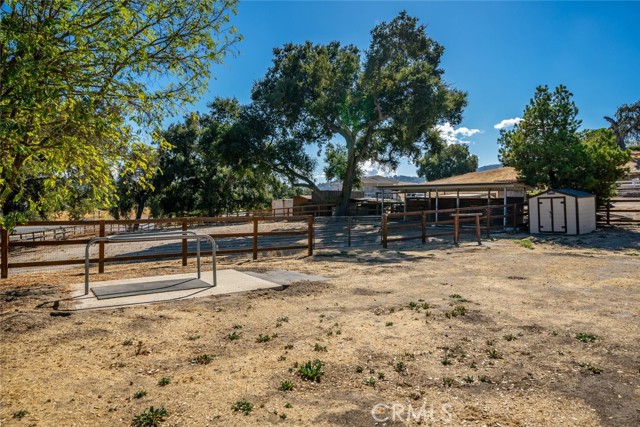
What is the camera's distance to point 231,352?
4.15 metres

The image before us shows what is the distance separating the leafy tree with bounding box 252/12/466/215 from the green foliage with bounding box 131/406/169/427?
965 inches

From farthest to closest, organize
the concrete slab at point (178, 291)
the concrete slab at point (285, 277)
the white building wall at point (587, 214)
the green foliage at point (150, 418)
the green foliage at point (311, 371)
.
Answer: the white building wall at point (587, 214) → the concrete slab at point (285, 277) → the concrete slab at point (178, 291) → the green foliage at point (311, 371) → the green foliage at point (150, 418)

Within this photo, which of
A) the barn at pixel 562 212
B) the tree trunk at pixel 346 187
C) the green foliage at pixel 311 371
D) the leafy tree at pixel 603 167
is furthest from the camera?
the tree trunk at pixel 346 187

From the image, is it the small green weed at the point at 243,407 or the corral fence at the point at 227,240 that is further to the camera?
the corral fence at the point at 227,240

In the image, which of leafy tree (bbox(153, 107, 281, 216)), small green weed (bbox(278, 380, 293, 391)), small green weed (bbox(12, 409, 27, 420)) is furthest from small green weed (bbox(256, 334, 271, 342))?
leafy tree (bbox(153, 107, 281, 216))

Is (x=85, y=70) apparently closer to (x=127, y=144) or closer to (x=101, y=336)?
(x=127, y=144)

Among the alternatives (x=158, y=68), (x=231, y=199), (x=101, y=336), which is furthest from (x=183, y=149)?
(x=101, y=336)

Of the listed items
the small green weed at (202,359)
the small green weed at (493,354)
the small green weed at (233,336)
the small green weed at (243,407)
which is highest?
the small green weed at (233,336)

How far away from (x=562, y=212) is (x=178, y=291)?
19.2m

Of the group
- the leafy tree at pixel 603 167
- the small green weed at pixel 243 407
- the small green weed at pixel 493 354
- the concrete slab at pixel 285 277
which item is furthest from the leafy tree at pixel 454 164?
the small green weed at pixel 243 407

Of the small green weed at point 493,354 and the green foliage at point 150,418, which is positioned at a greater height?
the small green weed at point 493,354

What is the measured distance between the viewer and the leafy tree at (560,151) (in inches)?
855

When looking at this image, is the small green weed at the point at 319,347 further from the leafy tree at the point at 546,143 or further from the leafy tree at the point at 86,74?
the leafy tree at the point at 546,143

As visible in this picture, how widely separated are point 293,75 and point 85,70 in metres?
24.9
